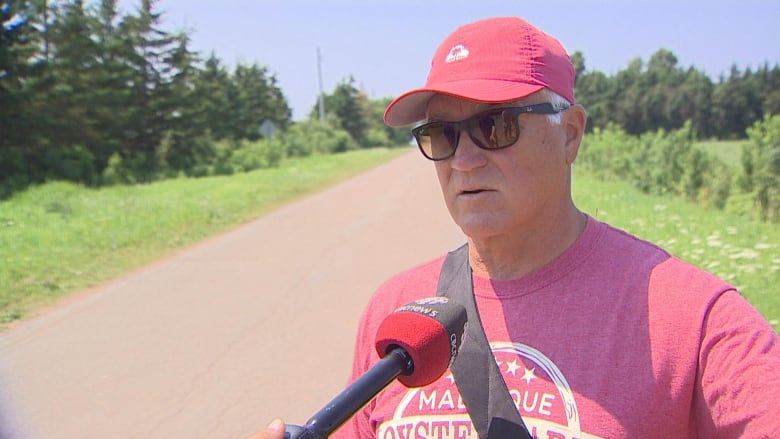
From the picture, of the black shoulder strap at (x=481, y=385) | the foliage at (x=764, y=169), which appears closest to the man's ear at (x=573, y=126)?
the black shoulder strap at (x=481, y=385)

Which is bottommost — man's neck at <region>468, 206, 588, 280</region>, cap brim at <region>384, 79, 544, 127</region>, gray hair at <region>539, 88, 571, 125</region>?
man's neck at <region>468, 206, 588, 280</region>

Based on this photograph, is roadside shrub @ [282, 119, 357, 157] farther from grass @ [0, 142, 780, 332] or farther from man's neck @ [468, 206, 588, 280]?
man's neck @ [468, 206, 588, 280]

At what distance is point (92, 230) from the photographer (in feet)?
37.7

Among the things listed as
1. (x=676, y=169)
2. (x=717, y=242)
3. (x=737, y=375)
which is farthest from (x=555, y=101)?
(x=676, y=169)

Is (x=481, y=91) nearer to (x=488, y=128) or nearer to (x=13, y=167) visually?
(x=488, y=128)

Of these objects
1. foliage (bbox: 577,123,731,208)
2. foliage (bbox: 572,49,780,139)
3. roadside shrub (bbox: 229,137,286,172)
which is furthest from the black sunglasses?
foliage (bbox: 572,49,780,139)

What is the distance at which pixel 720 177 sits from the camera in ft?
49.6

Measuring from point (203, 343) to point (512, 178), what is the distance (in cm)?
500

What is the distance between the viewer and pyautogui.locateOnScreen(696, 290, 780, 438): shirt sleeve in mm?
1209

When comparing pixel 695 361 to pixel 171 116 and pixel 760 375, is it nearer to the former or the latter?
pixel 760 375

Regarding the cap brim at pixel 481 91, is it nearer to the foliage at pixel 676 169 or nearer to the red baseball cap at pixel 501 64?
the red baseball cap at pixel 501 64

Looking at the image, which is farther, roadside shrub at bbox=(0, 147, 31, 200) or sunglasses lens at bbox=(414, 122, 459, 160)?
roadside shrub at bbox=(0, 147, 31, 200)

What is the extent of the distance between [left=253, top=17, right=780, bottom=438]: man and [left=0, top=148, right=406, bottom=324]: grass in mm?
6804

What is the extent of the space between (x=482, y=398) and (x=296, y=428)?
0.57m
